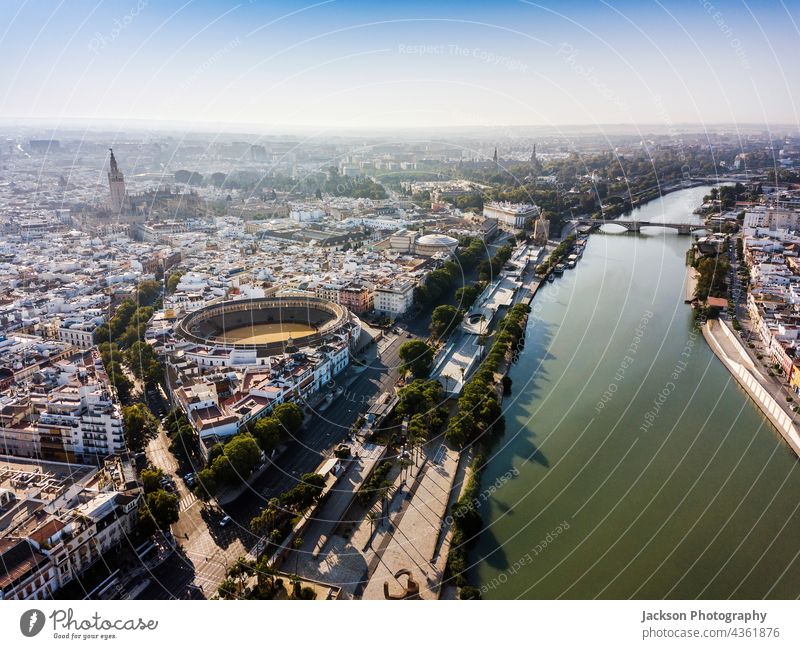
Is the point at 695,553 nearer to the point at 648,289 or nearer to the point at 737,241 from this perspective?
the point at 648,289

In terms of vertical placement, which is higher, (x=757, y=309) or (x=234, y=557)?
(x=757, y=309)

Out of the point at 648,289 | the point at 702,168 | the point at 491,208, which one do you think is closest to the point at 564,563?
the point at 648,289

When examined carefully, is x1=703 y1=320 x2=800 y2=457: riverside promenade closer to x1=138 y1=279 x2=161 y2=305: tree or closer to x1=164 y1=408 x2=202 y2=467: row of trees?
x1=164 y1=408 x2=202 y2=467: row of trees

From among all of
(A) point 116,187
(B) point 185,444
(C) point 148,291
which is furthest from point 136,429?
(A) point 116,187
